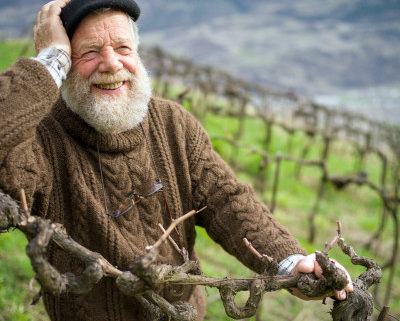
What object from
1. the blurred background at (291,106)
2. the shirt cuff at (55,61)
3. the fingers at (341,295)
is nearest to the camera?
the fingers at (341,295)

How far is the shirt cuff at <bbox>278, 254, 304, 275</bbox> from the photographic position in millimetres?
1653

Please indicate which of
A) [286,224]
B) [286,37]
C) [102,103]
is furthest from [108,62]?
[286,37]

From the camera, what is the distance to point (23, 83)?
151 centimetres

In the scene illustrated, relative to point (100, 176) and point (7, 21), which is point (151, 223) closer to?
point (100, 176)

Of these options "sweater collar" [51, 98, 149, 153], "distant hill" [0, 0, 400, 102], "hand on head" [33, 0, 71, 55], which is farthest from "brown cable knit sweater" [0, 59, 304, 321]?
"distant hill" [0, 0, 400, 102]

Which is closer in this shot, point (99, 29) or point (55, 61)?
point (55, 61)

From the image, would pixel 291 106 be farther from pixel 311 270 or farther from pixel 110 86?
pixel 311 270

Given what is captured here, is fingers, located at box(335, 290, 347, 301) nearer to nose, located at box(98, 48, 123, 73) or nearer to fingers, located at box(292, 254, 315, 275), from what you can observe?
fingers, located at box(292, 254, 315, 275)

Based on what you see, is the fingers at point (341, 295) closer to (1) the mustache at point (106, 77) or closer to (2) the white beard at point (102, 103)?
(2) the white beard at point (102, 103)

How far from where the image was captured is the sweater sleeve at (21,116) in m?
1.46

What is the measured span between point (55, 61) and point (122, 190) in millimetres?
635

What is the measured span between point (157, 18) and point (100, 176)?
352ft

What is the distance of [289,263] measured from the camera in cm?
168

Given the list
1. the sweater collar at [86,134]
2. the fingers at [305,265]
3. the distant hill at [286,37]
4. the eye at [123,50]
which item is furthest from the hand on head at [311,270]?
the distant hill at [286,37]
